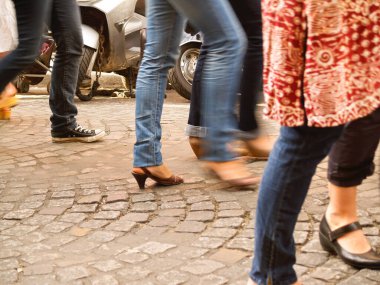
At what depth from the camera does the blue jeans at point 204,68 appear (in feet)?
9.82

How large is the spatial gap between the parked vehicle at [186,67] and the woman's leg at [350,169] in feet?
16.9

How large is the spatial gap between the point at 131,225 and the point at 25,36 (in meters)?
1.42

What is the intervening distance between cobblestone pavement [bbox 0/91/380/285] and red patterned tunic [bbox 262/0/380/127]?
0.77 metres

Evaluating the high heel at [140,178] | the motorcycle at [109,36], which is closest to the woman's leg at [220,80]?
the high heel at [140,178]

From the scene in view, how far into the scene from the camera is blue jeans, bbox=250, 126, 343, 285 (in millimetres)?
1633

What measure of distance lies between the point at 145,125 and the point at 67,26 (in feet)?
5.17

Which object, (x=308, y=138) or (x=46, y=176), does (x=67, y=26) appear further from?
(x=308, y=138)

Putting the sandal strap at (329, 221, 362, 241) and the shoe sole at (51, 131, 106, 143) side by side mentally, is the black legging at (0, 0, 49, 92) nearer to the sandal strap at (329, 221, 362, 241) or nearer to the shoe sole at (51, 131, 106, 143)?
the shoe sole at (51, 131, 106, 143)

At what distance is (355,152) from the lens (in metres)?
2.06

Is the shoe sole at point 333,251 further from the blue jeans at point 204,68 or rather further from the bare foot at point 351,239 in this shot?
the blue jeans at point 204,68

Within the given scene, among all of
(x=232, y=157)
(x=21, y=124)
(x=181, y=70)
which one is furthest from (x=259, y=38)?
(x=181, y=70)

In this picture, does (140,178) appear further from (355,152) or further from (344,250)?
(355,152)

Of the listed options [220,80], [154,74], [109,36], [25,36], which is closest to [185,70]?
[109,36]

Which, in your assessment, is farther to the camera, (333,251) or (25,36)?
(25,36)
